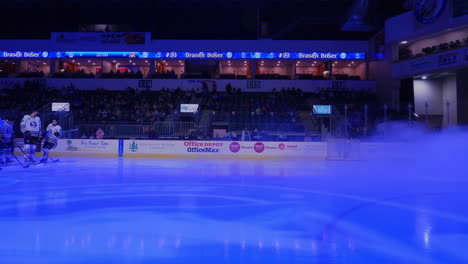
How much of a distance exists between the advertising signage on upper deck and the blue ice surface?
18.5 m

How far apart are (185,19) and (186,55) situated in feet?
11.8

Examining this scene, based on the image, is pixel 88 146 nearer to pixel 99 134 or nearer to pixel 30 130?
pixel 99 134

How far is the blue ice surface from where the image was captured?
134 inches

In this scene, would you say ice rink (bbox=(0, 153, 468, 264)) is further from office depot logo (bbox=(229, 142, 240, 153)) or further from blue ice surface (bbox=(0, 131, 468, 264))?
office depot logo (bbox=(229, 142, 240, 153))

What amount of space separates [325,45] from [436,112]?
11.3 metres

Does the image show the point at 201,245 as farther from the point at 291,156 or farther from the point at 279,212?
the point at 291,156

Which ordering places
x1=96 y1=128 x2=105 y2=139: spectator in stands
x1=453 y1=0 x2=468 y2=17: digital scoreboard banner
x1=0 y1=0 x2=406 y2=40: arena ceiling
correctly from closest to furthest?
x1=96 y1=128 x2=105 y2=139: spectator in stands < x1=453 y1=0 x2=468 y2=17: digital scoreboard banner < x1=0 y1=0 x2=406 y2=40: arena ceiling

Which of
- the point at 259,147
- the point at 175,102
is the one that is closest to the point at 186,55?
the point at 175,102

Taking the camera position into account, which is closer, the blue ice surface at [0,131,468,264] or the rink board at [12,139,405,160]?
the blue ice surface at [0,131,468,264]

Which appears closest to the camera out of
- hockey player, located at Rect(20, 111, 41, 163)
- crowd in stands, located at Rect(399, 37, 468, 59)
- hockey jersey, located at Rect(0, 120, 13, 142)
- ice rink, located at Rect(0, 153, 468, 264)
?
ice rink, located at Rect(0, 153, 468, 264)

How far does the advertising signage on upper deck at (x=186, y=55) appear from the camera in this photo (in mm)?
25891

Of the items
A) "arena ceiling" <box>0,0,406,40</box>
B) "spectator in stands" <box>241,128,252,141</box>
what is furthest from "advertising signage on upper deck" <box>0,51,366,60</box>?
"spectator in stands" <box>241,128,252,141</box>

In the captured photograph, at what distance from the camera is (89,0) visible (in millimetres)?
25484

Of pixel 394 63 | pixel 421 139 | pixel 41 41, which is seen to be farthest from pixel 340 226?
pixel 41 41
